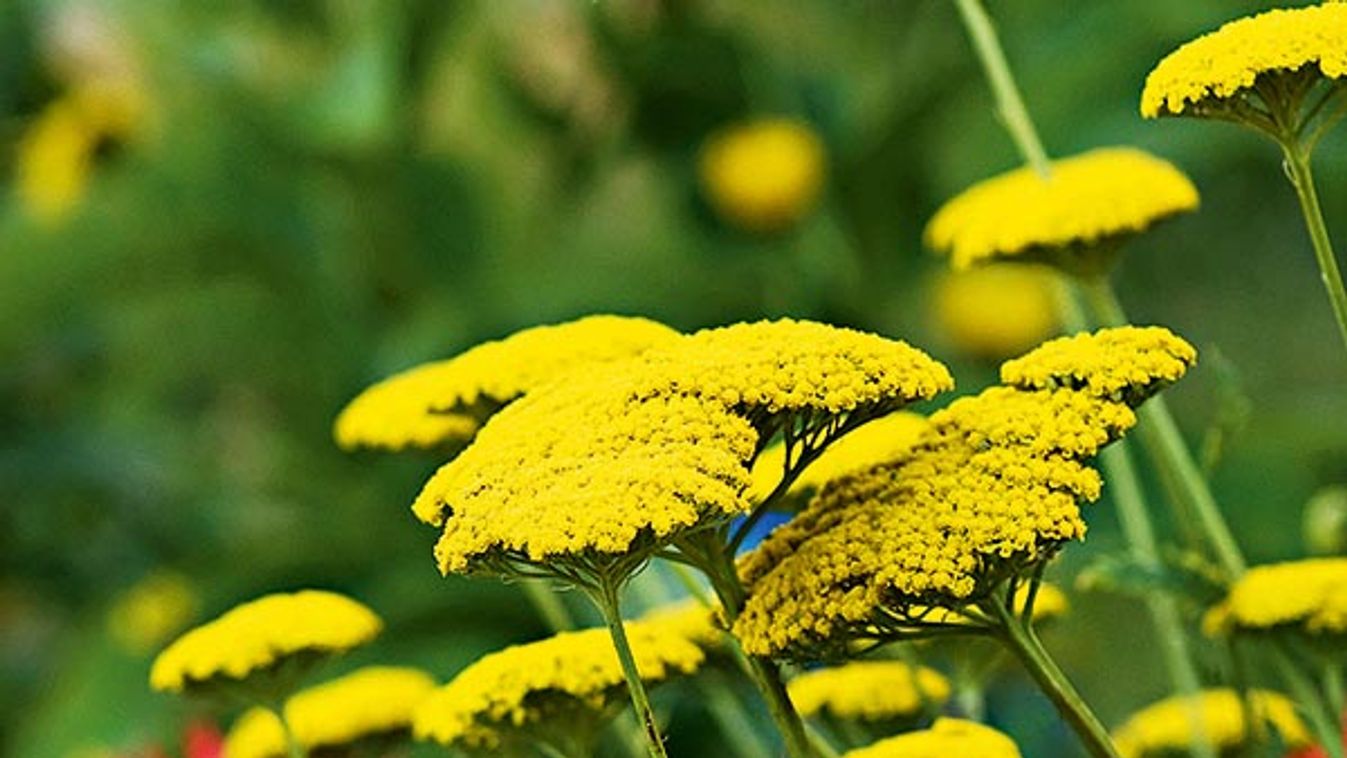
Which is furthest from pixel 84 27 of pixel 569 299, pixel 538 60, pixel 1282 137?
pixel 1282 137

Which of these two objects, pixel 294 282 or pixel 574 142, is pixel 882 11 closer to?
pixel 574 142

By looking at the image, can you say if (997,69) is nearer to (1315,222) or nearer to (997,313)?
(1315,222)

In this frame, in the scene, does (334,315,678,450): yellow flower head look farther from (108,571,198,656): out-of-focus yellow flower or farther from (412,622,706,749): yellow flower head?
(108,571,198,656): out-of-focus yellow flower

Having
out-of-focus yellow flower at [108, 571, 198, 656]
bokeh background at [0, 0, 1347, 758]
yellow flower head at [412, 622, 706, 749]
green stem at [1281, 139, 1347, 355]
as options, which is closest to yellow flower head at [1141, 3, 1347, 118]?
green stem at [1281, 139, 1347, 355]

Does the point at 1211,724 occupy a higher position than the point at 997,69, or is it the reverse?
the point at 997,69

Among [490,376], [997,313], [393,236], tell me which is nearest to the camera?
[490,376]

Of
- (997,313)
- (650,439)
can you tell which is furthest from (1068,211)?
(997,313)
